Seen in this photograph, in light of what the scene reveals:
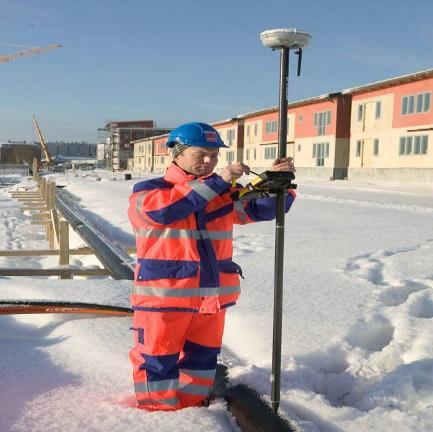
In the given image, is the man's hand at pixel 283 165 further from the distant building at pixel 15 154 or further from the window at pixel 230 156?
the distant building at pixel 15 154

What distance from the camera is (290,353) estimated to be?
11.1 feet

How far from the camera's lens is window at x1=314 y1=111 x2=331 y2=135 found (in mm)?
36456

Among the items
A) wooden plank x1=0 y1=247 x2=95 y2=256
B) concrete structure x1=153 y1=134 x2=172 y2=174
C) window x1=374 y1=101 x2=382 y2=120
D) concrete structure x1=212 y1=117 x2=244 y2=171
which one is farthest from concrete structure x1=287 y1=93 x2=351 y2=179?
concrete structure x1=153 y1=134 x2=172 y2=174

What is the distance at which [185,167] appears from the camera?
102 inches

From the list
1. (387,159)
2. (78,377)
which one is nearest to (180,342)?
(78,377)

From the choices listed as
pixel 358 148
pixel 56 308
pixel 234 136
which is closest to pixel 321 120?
pixel 358 148

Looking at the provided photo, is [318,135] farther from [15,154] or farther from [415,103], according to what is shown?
[15,154]

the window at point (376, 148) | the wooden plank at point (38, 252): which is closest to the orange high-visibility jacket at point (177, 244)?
the wooden plank at point (38, 252)

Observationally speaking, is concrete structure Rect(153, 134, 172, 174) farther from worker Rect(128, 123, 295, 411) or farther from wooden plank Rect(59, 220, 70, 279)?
worker Rect(128, 123, 295, 411)

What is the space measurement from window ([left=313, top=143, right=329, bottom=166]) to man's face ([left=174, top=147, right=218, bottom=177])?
35254 millimetres

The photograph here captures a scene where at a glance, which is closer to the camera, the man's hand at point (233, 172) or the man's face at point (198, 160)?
the man's hand at point (233, 172)

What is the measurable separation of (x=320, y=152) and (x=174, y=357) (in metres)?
36.3

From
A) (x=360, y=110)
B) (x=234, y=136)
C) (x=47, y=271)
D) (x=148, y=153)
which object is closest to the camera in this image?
(x=47, y=271)

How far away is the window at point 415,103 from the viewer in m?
28.0
